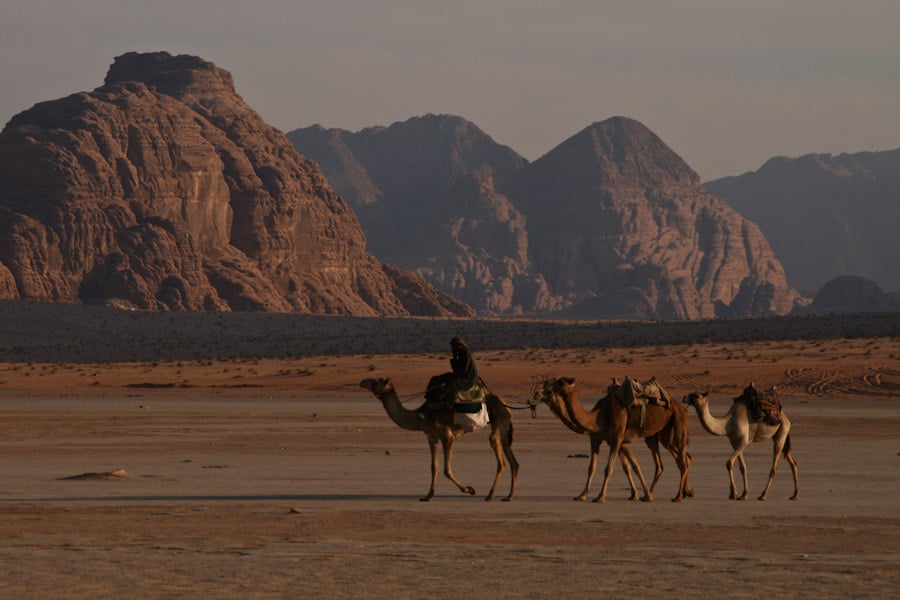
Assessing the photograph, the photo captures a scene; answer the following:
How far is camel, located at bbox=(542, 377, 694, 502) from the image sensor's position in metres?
17.2

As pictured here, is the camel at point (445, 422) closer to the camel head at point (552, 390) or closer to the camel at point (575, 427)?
the camel at point (575, 427)

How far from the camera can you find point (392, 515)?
649 inches

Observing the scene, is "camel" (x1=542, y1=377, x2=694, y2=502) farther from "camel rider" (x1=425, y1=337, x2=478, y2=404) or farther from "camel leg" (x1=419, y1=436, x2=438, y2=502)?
"camel leg" (x1=419, y1=436, x2=438, y2=502)

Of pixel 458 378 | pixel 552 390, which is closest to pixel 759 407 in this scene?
pixel 552 390

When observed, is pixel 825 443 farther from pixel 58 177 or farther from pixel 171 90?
pixel 171 90

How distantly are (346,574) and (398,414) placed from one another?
585cm

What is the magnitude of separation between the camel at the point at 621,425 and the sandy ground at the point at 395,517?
420 millimetres

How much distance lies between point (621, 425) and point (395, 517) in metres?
2.90

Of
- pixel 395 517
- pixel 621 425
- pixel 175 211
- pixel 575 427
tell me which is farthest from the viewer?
pixel 175 211

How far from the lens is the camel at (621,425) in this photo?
675 inches

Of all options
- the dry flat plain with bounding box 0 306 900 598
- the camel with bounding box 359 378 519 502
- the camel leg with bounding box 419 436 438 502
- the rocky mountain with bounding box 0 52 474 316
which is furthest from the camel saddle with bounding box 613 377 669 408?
the rocky mountain with bounding box 0 52 474 316

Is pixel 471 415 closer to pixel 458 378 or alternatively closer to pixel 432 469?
pixel 458 378

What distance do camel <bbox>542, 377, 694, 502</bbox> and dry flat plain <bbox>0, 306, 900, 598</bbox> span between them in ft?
1.31

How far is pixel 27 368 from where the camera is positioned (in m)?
72.6
